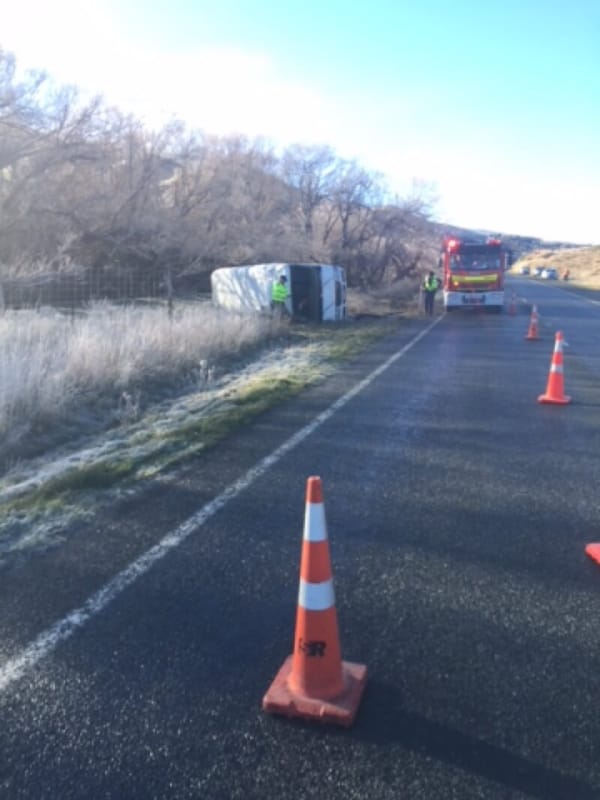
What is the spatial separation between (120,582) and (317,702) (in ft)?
5.45

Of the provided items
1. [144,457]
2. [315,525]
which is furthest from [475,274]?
[315,525]

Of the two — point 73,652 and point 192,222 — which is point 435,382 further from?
point 192,222

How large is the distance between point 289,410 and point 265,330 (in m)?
9.91

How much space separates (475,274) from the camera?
29547 millimetres

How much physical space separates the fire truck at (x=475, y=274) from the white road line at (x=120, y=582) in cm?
2345

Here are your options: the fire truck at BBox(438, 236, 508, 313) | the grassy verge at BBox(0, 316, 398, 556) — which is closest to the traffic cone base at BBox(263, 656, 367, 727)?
the grassy verge at BBox(0, 316, 398, 556)

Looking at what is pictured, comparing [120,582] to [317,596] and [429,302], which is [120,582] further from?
[429,302]

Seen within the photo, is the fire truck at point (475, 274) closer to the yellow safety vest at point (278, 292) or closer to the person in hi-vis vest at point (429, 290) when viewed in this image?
the person in hi-vis vest at point (429, 290)

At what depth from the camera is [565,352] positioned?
1689cm

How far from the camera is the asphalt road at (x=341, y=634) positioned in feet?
8.91

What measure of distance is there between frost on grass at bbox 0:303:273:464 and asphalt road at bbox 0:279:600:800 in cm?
281

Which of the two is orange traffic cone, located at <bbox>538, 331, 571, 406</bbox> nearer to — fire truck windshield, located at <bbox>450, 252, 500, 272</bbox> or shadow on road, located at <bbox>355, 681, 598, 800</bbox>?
shadow on road, located at <bbox>355, 681, 598, 800</bbox>

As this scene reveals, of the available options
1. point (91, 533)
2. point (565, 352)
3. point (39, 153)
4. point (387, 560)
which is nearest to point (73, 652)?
point (91, 533)

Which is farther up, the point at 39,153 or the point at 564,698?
the point at 39,153
